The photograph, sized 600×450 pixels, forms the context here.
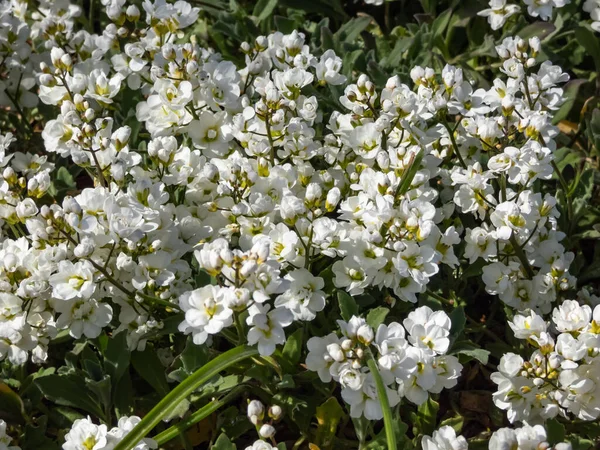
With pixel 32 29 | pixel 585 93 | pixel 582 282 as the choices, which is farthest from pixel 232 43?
pixel 582 282

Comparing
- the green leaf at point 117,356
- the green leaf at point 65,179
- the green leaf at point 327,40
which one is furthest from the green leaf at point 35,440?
the green leaf at point 327,40

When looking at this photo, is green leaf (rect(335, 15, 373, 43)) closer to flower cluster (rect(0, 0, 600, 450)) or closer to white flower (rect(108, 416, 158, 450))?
flower cluster (rect(0, 0, 600, 450))

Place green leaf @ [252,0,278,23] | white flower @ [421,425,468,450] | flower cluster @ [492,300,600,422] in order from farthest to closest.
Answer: green leaf @ [252,0,278,23]
flower cluster @ [492,300,600,422]
white flower @ [421,425,468,450]

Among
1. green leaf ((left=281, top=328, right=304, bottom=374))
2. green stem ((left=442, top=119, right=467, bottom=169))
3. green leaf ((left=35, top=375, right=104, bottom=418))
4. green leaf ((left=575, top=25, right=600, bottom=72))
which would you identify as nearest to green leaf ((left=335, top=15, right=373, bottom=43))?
green leaf ((left=575, top=25, right=600, bottom=72))

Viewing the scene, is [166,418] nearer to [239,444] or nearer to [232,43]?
[239,444]

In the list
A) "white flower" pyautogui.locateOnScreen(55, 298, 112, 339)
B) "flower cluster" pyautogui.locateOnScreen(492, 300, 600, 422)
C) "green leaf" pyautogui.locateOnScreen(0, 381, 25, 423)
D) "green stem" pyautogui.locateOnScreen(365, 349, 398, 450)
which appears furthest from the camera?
"green leaf" pyautogui.locateOnScreen(0, 381, 25, 423)

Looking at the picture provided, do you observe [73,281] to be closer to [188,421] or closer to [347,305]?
[188,421]
